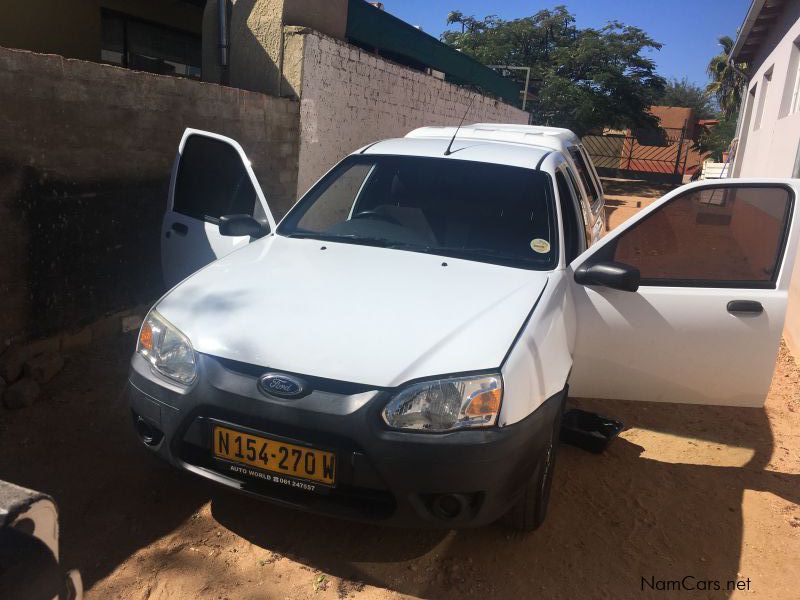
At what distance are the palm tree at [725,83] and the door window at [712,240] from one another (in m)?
34.9

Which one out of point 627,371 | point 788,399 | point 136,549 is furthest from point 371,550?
point 788,399

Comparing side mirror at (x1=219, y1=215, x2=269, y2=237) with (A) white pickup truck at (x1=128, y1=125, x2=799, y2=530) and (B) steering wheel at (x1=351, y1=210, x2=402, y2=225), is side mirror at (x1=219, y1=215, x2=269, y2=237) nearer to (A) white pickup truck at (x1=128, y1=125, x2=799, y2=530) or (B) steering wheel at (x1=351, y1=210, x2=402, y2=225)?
(A) white pickup truck at (x1=128, y1=125, x2=799, y2=530)

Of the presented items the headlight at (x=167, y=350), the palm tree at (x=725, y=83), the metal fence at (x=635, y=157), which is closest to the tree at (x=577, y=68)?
the metal fence at (x=635, y=157)

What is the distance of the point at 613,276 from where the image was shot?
3082 millimetres

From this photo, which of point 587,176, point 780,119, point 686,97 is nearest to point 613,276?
point 587,176

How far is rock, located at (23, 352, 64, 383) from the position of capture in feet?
13.4

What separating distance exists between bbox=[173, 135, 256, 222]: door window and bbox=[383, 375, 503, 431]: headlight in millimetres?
2306

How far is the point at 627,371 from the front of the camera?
3.25 meters

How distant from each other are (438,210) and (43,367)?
2.64 metres

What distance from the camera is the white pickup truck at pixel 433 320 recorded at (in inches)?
92.5

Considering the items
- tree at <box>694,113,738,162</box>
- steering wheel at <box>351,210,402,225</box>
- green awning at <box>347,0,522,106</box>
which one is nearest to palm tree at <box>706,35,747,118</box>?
tree at <box>694,113,738,162</box>

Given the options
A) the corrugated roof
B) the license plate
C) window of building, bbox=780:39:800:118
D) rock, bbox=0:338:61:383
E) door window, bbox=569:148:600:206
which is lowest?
rock, bbox=0:338:61:383

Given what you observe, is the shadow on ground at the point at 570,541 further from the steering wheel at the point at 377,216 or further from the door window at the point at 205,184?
the door window at the point at 205,184

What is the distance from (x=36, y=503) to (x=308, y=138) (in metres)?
6.73
